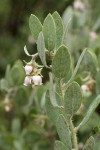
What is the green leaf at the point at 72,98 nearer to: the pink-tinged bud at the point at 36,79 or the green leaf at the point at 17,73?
the pink-tinged bud at the point at 36,79

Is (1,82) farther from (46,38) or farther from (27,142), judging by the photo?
(46,38)

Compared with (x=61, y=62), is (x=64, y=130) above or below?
below

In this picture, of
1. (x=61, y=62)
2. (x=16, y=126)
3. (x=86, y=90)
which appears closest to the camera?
(x=61, y=62)

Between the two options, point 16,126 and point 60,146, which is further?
point 16,126

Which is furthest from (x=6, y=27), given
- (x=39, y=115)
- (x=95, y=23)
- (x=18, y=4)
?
(x=39, y=115)

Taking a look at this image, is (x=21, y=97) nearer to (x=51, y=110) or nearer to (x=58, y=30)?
(x=51, y=110)

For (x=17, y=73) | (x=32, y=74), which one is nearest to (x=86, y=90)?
(x=17, y=73)
